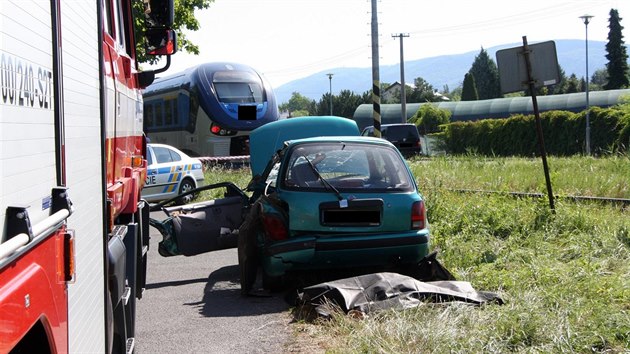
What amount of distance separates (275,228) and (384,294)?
1.59m

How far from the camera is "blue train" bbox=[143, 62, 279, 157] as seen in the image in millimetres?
25656

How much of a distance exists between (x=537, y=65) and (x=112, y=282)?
8.53 meters

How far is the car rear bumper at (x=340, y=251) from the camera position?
306 inches

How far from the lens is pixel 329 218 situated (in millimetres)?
7934

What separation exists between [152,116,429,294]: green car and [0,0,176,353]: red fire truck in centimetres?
317

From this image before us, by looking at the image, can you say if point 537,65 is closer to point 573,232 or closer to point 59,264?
point 573,232

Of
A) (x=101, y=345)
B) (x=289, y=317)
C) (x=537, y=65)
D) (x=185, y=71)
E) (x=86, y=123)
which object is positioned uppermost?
(x=185, y=71)

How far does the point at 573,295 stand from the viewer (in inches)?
254

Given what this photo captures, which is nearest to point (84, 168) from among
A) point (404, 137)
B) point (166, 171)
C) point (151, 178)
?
point (151, 178)

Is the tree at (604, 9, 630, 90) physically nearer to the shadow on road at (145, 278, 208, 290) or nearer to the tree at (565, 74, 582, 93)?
the tree at (565, 74, 582, 93)

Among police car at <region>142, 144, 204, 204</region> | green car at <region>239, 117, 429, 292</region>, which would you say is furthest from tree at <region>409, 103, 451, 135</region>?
green car at <region>239, 117, 429, 292</region>

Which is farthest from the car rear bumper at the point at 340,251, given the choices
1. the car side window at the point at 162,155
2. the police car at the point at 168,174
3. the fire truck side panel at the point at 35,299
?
the car side window at the point at 162,155

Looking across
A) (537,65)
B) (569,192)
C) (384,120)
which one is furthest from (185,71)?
(384,120)

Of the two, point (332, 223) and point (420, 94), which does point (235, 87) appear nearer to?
point (332, 223)
